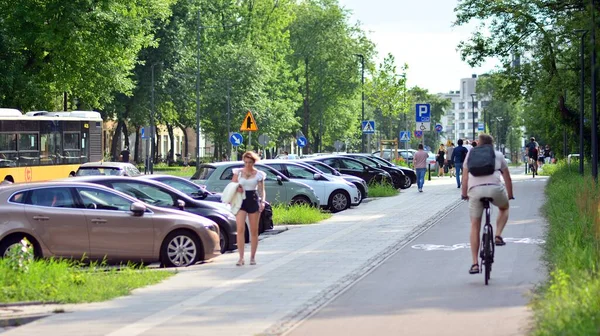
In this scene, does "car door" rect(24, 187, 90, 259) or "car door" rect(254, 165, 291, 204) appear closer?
"car door" rect(24, 187, 90, 259)

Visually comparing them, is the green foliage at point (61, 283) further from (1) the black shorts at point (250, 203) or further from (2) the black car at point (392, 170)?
(2) the black car at point (392, 170)

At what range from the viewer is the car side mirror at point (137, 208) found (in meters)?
16.0

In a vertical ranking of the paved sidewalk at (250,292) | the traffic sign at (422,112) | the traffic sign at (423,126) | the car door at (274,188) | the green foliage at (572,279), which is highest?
the traffic sign at (422,112)

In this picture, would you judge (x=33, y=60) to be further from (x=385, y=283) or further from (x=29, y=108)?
(x=385, y=283)

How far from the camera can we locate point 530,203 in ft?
100

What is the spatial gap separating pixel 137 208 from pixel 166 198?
2056 millimetres

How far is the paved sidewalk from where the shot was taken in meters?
10.4

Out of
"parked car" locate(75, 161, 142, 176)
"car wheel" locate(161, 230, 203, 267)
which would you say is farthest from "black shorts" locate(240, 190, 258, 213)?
"parked car" locate(75, 161, 142, 176)

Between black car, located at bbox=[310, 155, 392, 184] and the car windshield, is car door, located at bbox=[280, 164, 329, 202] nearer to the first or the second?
the car windshield

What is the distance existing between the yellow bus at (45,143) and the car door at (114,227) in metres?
17.3

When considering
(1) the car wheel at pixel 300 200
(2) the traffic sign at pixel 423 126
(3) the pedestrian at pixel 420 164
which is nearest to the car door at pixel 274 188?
(1) the car wheel at pixel 300 200

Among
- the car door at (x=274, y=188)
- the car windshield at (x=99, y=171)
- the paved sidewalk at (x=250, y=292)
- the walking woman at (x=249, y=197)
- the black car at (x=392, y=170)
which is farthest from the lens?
the black car at (x=392, y=170)

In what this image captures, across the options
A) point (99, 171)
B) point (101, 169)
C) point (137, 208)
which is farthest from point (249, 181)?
point (101, 169)

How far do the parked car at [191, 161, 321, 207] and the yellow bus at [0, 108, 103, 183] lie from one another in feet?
26.9
